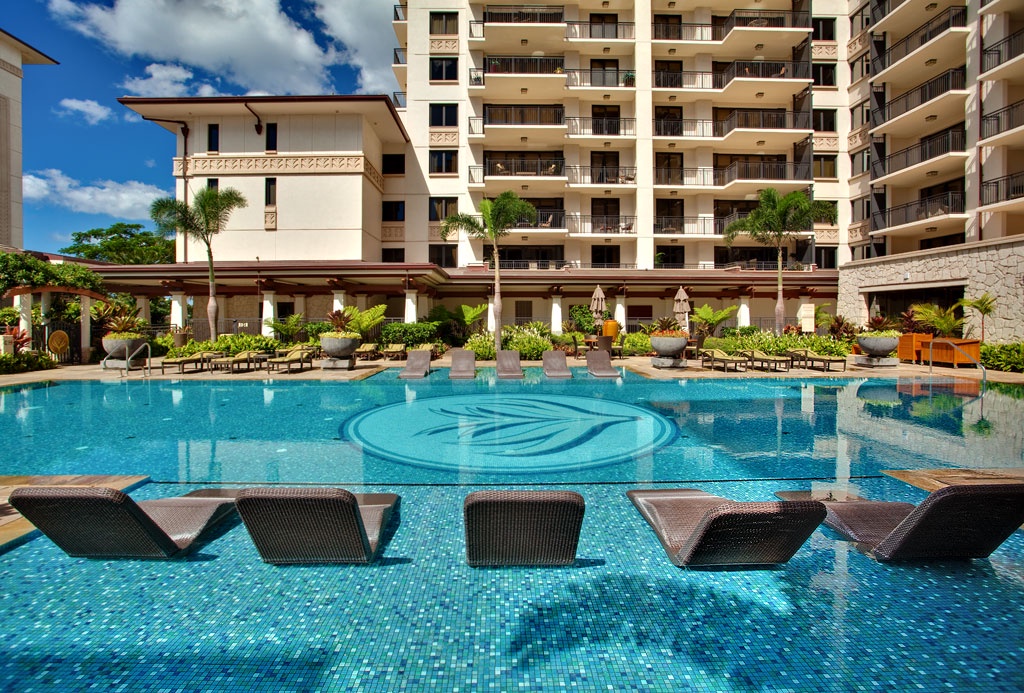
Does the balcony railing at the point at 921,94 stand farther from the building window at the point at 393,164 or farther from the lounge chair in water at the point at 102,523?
the lounge chair in water at the point at 102,523

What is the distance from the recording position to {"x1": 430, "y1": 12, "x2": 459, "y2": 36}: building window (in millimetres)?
30094

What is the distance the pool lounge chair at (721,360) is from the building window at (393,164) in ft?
71.2

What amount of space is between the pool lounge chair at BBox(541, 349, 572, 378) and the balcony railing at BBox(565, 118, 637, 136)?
2020 centimetres

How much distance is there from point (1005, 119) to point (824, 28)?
13985 millimetres

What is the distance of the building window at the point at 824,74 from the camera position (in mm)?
30781

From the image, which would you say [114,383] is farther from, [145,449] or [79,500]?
[79,500]

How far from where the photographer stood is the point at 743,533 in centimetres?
329

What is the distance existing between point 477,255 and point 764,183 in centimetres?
1775

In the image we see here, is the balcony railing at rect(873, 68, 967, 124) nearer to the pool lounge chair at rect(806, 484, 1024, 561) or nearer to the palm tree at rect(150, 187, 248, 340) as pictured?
the pool lounge chair at rect(806, 484, 1024, 561)

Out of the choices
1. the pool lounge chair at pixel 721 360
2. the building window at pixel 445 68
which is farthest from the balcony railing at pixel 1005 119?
the building window at pixel 445 68

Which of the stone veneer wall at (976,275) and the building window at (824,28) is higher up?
the building window at (824,28)

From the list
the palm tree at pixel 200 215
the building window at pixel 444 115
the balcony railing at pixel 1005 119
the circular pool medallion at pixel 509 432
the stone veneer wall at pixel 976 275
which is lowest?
the circular pool medallion at pixel 509 432

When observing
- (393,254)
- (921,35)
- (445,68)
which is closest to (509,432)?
(393,254)

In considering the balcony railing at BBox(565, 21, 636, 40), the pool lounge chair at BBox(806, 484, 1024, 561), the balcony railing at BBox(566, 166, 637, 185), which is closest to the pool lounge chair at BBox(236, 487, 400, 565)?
the pool lounge chair at BBox(806, 484, 1024, 561)
